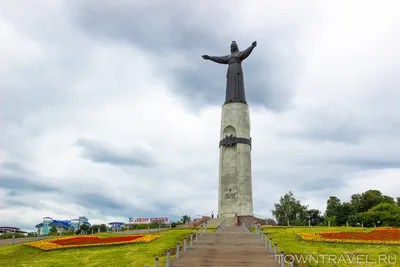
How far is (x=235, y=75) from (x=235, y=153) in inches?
365

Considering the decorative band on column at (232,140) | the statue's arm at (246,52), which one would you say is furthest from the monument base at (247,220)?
the statue's arm at (246,52)

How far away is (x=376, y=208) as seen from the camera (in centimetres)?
6519

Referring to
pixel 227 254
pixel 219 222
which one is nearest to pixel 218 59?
pixel 219 222

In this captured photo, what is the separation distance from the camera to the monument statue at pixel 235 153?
4150 cm

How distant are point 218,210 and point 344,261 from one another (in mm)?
23500

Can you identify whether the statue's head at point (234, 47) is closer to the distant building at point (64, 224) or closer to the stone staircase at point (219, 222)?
the stone staircase at point (219, 222)

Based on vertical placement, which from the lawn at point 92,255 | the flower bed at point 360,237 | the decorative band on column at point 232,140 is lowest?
the lawn at point 92,255

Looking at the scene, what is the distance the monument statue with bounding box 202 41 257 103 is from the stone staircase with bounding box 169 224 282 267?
75.9ft

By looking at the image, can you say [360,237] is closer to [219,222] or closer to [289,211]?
[219,222]

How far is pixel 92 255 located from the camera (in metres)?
24.0

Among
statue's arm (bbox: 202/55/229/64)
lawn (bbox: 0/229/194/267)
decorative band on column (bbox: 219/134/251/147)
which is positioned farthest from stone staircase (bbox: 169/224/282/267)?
statue's arm (bbox: 202/55/229/64)

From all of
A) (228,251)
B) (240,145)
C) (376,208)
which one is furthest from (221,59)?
(376,208)

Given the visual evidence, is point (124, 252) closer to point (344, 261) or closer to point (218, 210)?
point (344, 261)

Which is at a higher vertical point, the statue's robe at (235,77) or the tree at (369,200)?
the statue's robe at (235,77)
